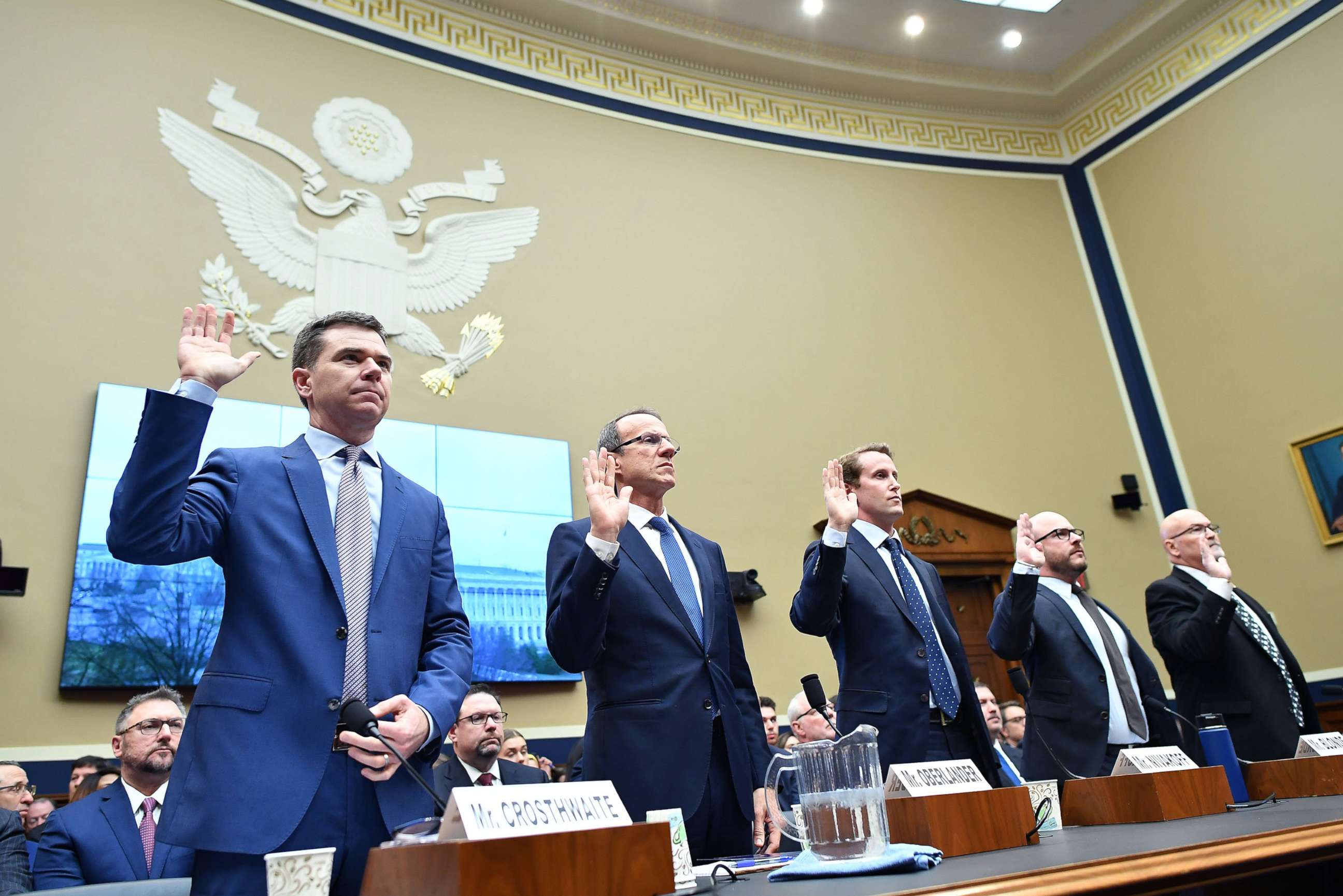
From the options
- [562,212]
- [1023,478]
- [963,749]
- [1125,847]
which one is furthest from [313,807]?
[1023,478]

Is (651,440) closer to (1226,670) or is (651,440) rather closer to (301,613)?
(301,613)

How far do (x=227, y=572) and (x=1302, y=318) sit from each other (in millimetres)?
6803

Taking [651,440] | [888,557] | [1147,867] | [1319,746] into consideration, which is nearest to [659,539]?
[651,440]

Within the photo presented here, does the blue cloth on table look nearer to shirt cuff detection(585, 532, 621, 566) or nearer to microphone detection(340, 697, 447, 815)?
microphone detection(340, 697, 447, 815)

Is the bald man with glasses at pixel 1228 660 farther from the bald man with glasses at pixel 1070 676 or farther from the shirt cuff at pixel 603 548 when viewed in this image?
the shirt cuff at pixel 603 548

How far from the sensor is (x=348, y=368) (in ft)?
5.18

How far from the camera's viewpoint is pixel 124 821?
2.61 meters

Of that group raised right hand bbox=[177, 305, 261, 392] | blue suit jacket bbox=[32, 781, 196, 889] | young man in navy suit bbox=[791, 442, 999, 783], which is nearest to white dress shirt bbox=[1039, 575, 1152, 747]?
young man in navy suit bbox=[791, 442, 999, 783]

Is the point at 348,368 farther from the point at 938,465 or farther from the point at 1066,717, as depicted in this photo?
the point at 938,465

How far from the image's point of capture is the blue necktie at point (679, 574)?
2029 mm

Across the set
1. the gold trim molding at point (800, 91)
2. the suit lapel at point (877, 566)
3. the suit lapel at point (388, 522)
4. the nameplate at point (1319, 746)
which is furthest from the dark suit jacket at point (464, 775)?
the gold trim molding at point (800, 91)

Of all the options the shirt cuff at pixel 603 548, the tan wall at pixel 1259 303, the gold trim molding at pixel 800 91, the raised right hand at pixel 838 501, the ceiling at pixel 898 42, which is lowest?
the shirt cuff at pixel 603 548

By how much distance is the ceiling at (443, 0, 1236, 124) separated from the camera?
6.58 meters

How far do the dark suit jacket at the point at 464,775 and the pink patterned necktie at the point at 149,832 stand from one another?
0.75 m
